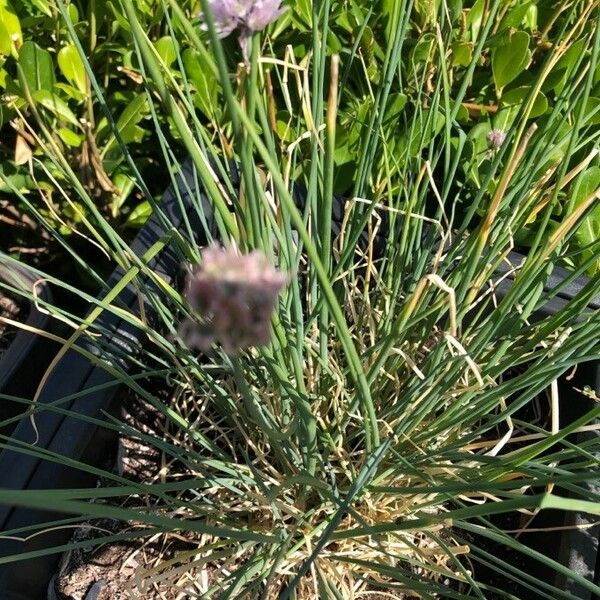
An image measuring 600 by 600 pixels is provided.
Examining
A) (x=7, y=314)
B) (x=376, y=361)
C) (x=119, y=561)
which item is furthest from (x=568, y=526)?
(x=7, y=314)

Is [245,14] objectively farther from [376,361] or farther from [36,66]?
[36,66]

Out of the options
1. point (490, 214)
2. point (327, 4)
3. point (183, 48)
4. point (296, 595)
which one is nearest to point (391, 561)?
point (296, 595)

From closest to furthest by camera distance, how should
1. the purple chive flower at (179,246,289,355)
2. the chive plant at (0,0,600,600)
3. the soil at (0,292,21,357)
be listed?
the purple chive flower at (179,246,289,355) < the chive plant at (0,0,600,600) < the soil at (0,292,21,357)

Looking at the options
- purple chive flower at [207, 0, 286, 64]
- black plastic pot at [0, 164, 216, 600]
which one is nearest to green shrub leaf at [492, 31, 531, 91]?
black plastic pot at [0, 164, 216, 600]

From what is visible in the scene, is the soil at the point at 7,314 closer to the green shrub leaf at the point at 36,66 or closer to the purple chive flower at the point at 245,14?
the green shrub leaf at the point at 36,66

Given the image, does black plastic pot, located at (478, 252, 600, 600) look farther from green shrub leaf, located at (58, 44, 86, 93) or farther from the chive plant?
green shrub leaf, located at (58, 44, 86, 93)

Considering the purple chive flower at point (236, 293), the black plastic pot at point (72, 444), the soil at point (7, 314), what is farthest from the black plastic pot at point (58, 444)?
the purple chive flower at point (236, 293)

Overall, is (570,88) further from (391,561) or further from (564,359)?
(391,561)
